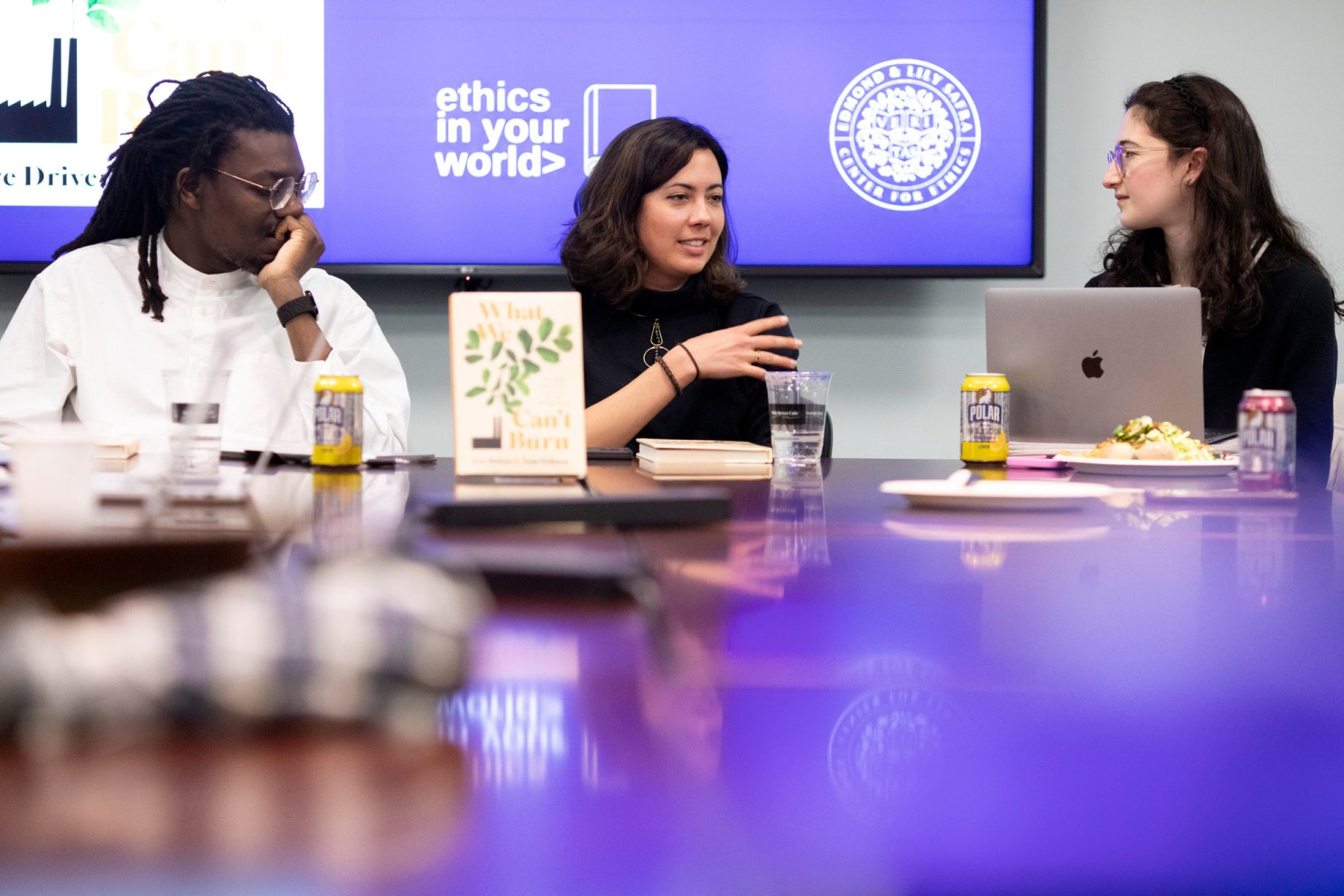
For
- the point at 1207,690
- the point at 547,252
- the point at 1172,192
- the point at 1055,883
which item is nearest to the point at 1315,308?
the point at 1172,192

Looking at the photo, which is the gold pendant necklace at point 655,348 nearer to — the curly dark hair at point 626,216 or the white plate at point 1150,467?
the curly dark hair at point 626,216

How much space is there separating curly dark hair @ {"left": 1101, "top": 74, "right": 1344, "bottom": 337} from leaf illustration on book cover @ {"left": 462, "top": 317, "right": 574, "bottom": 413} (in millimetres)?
1700

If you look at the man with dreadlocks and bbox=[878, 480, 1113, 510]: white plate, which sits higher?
the man with dreadlocks

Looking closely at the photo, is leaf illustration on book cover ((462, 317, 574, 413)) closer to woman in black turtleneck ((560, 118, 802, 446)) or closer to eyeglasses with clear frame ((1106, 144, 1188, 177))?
woman in black turtleneck ((560, 118, 802, 446))

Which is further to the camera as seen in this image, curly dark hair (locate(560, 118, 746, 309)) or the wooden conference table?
curly dark hair (locate(560, 118, 746, 309))

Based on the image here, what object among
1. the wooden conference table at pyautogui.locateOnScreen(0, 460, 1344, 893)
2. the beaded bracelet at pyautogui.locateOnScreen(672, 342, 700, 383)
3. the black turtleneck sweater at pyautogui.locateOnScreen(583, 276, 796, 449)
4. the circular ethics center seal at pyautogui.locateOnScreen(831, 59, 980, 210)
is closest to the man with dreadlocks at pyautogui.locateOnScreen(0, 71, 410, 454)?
the black turtleneck sweater at pyautogui.locateOnScreen(583, 276, 796, 449)

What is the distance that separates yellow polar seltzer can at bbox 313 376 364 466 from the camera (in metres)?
1.46

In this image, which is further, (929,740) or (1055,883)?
(929,740)

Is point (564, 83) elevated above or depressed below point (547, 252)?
above

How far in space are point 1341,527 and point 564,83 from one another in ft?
8.70

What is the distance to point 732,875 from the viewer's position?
0.30 metres

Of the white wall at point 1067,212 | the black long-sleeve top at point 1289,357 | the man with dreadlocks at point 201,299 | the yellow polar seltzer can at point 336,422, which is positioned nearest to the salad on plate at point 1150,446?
the black long-sleeve top at point 1289,357

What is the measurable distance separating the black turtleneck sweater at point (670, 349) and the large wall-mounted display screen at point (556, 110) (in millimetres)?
797

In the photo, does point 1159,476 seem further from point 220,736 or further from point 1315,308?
point 220,736
